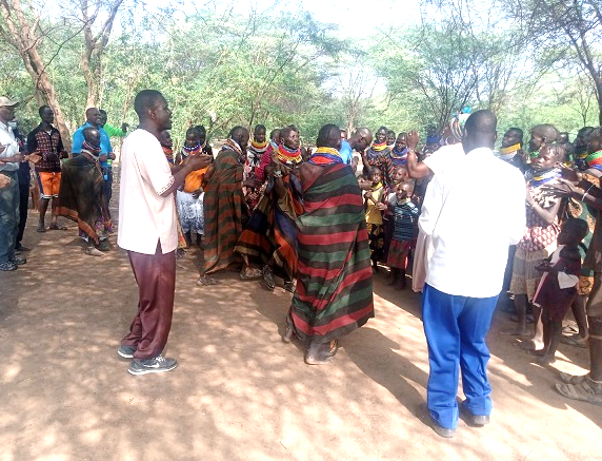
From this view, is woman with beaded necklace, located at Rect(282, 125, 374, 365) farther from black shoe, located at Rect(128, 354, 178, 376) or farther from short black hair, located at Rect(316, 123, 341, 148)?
black shoe, located at Rect(128, 354, 178, 376)

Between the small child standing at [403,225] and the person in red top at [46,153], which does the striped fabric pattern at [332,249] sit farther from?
the person in red top at [46,153]

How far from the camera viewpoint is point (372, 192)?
19.4 ft

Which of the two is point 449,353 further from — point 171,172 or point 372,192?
point 372,192

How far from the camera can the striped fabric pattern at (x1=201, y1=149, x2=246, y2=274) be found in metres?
5.29

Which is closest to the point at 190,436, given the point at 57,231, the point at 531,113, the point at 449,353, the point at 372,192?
the point at 449,353

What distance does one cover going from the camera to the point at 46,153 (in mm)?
6891

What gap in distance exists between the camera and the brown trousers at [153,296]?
3129 mm

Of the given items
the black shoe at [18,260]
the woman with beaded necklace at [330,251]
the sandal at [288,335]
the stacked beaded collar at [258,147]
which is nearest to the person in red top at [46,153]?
the black shoe at [18,260]

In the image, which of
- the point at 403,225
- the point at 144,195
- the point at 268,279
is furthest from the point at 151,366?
the point at 403,225

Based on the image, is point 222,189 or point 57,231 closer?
point 222,189

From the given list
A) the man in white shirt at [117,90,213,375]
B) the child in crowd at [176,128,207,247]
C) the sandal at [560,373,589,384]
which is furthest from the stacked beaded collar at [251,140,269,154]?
the sandal at [560,373,589,384]

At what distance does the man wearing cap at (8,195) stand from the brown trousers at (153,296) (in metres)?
2.77

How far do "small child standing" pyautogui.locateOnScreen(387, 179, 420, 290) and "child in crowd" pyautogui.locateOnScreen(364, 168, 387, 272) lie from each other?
436 millimetres

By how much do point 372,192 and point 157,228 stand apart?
3441 millimetres
